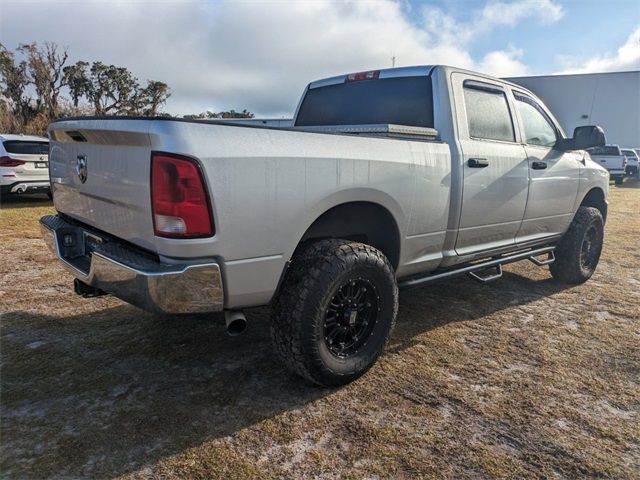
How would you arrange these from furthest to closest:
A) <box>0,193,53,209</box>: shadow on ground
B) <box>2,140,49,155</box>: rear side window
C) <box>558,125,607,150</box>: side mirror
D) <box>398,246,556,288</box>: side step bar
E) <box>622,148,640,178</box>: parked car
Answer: <box>622,148,640,178</box>: parked car, <box>0,193,53,209</box>: shadow on ground, <box>2,140,49,155</box>: rear side window, <box>558,125,607,150</box>: side mirror, <box>398,246,556,288</box>: side step bar

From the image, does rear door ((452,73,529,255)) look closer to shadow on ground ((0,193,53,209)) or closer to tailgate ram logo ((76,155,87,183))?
tailgate ram logo ((76,155,87,183))

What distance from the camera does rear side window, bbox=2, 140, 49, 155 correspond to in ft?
30.9

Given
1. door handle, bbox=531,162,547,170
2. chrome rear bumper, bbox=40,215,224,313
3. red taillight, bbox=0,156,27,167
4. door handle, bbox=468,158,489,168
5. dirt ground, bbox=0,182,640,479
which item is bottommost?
dirt ground, bbox=0,182,640,479

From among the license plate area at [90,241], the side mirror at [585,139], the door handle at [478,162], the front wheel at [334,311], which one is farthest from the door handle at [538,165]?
the license plate area at [90,241]

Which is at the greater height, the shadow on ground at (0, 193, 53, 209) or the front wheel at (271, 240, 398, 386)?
the front wheel at (271, 240, 398, 386)

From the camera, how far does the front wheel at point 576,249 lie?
4.80m

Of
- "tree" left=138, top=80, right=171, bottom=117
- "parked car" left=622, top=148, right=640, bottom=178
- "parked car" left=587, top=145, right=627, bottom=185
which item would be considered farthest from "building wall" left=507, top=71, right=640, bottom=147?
"tree" left=138, top=80, right=171, bottom=117

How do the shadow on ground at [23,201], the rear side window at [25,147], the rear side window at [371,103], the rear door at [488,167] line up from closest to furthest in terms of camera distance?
the rear door at [488,167] → the rear side window at [371,103] → the rear side window at [25,147] → the shadow on ground at [23,201]

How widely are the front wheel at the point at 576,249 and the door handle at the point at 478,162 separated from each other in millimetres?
1927

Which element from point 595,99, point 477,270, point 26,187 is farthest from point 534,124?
point 595,99

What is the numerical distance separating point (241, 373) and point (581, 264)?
3.81 m

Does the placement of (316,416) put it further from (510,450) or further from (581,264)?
(581,264)

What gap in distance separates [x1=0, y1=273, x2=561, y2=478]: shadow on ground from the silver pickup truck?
434 mm

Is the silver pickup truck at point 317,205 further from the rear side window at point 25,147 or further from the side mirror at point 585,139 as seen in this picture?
the rear side window at point 25,147
